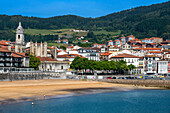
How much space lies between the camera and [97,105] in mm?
52219

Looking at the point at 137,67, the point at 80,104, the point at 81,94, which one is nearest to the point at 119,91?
the point at 81,94

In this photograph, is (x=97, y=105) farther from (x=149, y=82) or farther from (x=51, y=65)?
(x=51, y=65)

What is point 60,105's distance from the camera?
163 feet

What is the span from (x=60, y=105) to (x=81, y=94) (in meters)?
14.1

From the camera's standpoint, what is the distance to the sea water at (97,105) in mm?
45909

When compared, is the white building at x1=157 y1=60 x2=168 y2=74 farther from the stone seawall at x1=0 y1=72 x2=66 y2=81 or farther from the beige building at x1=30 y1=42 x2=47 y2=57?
the stone seawall at x1=0 y1=72 x2=66 y2=81

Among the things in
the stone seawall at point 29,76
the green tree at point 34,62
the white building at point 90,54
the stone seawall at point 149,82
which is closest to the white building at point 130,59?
the white building at point 90,54

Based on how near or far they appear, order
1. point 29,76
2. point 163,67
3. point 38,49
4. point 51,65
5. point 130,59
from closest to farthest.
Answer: point 29,76 → point 51,65 → point 38,49 → point 163,67 → point 130,59

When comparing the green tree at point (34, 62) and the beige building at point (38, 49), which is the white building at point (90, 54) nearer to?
the beige building at point (38, 49)

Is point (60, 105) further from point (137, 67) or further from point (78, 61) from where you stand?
point (137, 67)

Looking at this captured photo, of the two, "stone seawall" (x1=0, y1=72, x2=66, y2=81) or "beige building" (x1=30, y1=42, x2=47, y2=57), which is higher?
A: "beige building" (x1=30, y1=42, x2=47, y2=57)

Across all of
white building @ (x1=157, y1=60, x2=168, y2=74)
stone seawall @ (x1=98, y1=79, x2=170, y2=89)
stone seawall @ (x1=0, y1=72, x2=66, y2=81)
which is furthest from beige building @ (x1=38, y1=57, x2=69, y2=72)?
white building @ (x1=157, y1=60, x2=168, y2=74)

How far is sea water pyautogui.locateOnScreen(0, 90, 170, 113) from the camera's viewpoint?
151ft

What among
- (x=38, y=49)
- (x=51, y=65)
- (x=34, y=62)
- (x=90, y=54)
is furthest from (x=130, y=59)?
(x=34, y=62)
